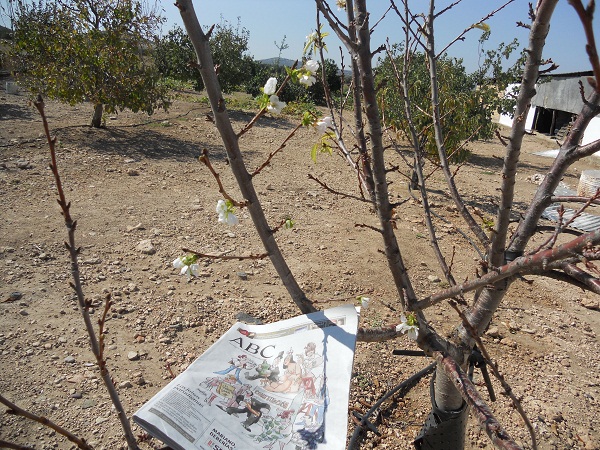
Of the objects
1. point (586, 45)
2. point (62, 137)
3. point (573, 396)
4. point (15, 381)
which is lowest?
point (573, 396)

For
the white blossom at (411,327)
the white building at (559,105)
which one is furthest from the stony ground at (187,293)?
the white building at (559,105)

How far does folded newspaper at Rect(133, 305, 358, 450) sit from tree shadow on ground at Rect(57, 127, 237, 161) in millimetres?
4719

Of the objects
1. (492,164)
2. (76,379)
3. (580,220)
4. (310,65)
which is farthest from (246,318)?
(492,164)

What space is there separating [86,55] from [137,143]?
1.28 m

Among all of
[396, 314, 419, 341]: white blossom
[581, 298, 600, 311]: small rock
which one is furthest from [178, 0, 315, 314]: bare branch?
[581, 298, 600, 311]: small rock

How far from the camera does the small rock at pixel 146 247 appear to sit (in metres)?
3.47

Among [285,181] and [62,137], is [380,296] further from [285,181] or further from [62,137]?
[62,137]

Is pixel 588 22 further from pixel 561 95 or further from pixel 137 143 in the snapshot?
pixel 561 95

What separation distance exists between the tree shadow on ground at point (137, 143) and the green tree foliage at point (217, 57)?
4.20 meters

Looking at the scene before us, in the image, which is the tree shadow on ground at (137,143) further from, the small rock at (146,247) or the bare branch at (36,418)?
the bare branch at (36,418)

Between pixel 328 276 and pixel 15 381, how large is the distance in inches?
80.1

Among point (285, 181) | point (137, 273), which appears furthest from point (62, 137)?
point (137, 273)

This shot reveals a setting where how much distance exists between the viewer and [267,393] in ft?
3.61

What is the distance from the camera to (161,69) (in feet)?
41.1
